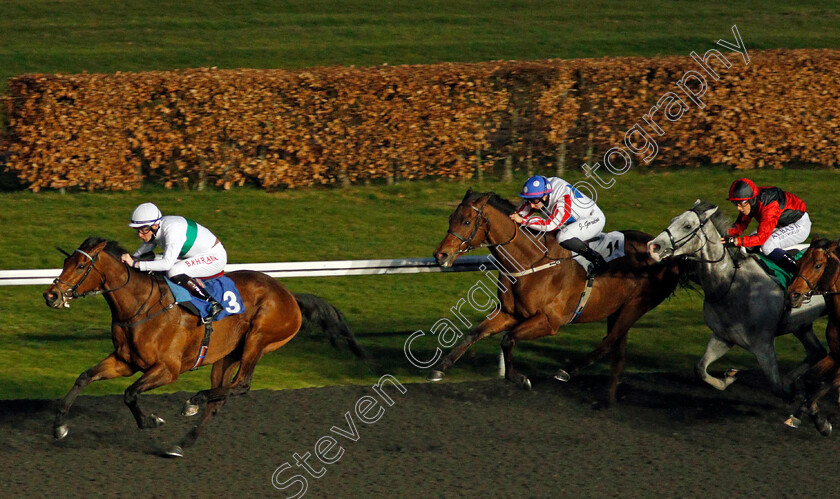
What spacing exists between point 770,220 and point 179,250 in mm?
4380

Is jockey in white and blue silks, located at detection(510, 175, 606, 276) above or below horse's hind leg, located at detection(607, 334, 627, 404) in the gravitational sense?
above

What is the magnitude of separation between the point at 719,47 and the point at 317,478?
14.6m

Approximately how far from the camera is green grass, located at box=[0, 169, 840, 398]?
330 inches

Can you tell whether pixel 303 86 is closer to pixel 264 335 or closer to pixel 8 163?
pixel 8 163

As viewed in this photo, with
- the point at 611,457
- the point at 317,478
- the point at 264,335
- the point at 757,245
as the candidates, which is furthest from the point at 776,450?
the point at 264,335

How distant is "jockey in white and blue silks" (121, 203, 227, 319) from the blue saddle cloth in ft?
0.12

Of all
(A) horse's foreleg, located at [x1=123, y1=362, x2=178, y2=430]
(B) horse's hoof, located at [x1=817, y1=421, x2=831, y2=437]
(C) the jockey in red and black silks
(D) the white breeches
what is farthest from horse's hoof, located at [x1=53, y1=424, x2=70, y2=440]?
(D) the white breeches

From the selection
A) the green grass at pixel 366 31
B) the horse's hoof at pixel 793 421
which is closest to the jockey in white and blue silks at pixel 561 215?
the horse's hoof at pixel 793 421

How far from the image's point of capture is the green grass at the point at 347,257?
8.38m

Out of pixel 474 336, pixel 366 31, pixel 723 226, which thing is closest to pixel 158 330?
pixel 474 336

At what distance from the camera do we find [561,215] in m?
8.14

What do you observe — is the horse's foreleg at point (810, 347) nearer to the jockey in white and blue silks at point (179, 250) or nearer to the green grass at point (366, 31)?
the jockey in white and blue silks at point (179, 250)

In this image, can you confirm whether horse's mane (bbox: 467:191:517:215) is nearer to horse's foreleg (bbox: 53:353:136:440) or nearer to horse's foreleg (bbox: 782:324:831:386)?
horse's foreleg (bbox: 782:324:831:386)

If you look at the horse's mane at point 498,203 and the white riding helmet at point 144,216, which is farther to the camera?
the horse's mane at point 498,203
